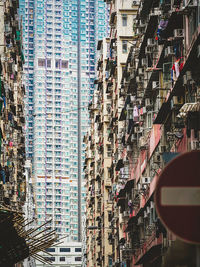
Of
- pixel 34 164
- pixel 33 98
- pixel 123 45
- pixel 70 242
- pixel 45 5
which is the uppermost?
pixel 45 5

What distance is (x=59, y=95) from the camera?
424 feet

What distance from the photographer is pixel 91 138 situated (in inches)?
2409

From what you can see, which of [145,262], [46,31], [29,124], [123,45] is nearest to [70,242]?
[29,124]

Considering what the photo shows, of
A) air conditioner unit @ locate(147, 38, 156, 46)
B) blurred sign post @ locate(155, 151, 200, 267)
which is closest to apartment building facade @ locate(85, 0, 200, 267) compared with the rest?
air conditioner unit @ locate(147, 38, 156, 46)

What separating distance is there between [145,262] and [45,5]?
372 feet

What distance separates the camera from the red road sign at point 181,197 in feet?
13.1

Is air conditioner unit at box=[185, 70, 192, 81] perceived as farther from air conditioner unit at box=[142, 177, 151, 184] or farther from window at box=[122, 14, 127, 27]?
window at box=[122, 14, 127, 27]

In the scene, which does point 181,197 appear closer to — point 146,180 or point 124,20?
point 146,180

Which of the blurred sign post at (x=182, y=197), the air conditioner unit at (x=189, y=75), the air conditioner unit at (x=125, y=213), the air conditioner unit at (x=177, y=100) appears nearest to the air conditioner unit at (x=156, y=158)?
the air conditioner unit at (x=177, y=100)

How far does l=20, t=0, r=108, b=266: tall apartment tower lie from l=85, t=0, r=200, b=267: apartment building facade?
271 feet

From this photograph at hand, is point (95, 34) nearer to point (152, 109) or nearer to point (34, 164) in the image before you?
point (34, 164)

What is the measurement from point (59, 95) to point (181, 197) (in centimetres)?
12565

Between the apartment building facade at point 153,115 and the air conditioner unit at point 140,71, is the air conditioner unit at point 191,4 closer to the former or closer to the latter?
the apartment building facade at point 153,115

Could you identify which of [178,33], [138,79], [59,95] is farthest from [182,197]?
[59,95]
